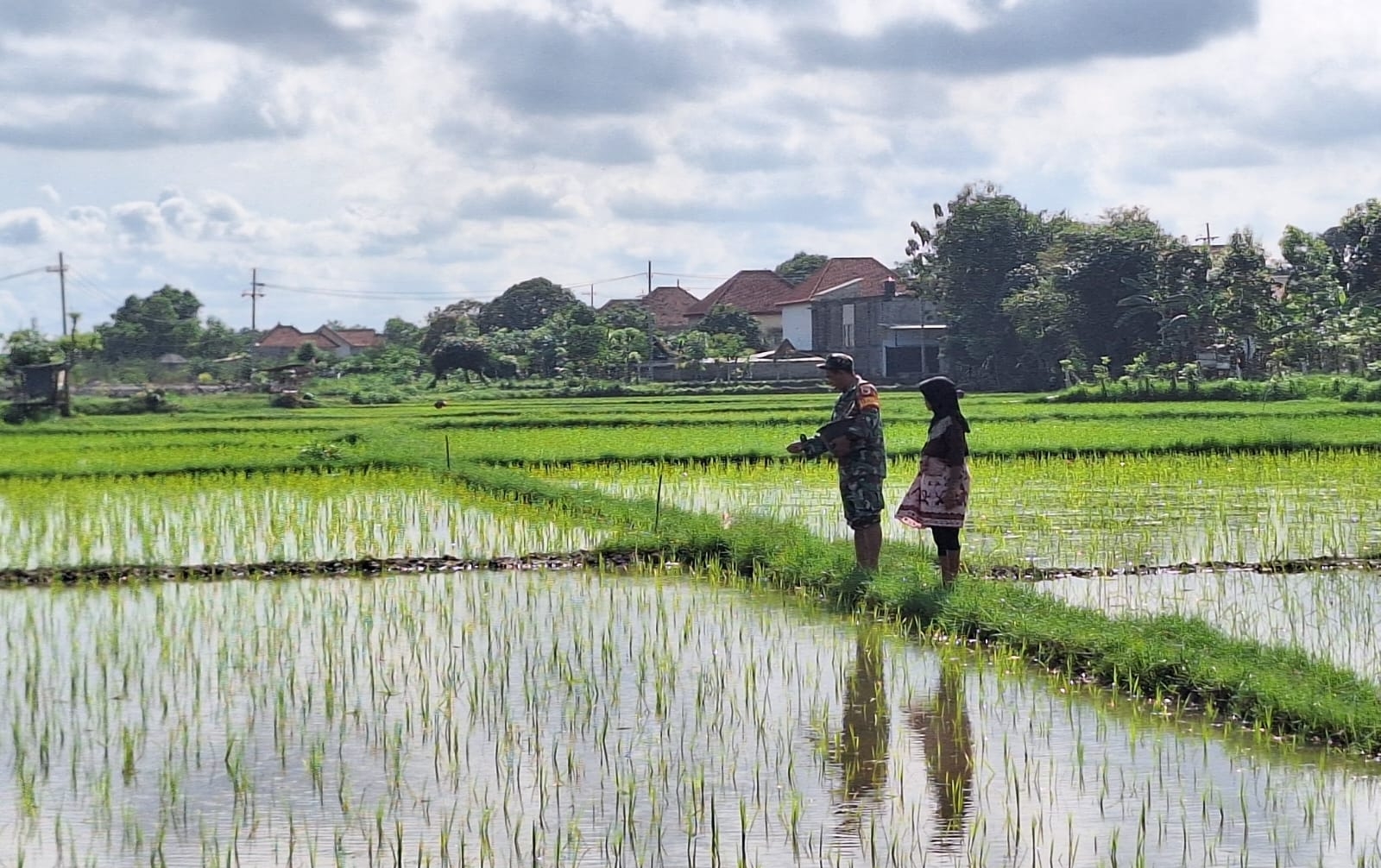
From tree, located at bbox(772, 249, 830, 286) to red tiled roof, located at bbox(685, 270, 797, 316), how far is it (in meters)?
11.8

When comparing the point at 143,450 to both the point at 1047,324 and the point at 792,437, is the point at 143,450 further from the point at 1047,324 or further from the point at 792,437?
the point at 1047,324

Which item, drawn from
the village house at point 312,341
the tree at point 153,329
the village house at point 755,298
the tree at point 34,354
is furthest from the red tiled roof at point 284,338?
the tree at point 34,354

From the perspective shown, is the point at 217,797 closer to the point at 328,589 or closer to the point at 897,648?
the point at 897,648

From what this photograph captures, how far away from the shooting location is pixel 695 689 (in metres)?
6.12

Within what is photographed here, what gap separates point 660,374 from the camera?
52.0 meters

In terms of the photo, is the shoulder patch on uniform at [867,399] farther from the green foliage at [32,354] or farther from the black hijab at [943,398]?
the green foliage at [32,354]

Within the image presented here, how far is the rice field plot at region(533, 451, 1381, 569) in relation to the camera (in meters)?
9.81

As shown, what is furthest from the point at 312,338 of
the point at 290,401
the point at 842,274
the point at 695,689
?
the point at 695,689

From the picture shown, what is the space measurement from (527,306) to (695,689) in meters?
64.6

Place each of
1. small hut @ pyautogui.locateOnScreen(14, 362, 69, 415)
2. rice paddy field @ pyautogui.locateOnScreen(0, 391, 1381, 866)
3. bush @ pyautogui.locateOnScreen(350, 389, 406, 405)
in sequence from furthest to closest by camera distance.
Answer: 1. bush @ pyautogui.locateOnScreen(350, 389, 406, 405)
2. small hut @ pyautogui.locateOnScreen(14, 362, 69, 415)
3. rice paddy field @ pyautogui.locateOnScreen(0, 391, 1381, 866)

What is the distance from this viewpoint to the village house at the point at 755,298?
208ft

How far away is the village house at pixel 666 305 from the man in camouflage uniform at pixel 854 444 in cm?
6105

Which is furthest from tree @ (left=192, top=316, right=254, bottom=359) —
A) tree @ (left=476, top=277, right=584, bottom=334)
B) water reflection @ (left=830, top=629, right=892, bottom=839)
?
water reflection @ (left=830, top=629, right=892, bottom=839)

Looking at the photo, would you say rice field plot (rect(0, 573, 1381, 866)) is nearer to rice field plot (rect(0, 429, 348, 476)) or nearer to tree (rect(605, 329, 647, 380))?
rice field plot (rect(0, 429, 348, 476))
